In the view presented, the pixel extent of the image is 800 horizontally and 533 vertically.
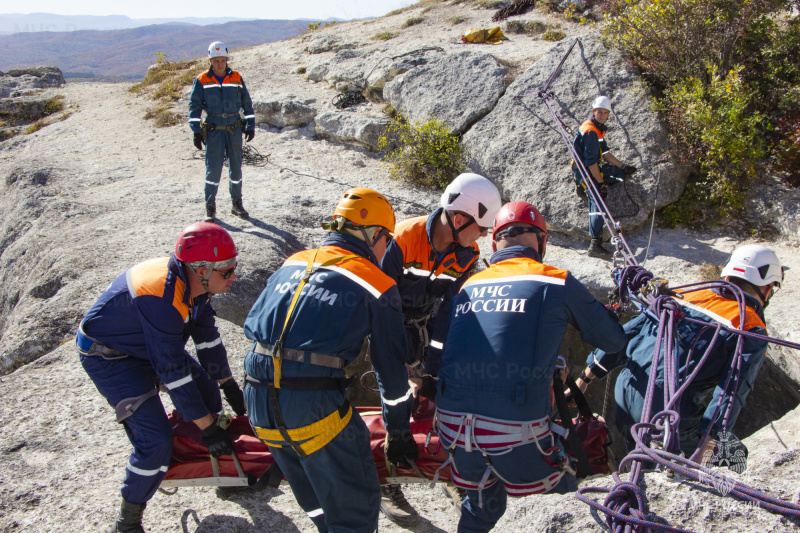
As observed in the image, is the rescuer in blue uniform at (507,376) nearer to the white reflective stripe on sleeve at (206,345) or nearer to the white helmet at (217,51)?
the white reflective stripe on sleeve at (206,345)

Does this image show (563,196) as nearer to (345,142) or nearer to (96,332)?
(345,142)

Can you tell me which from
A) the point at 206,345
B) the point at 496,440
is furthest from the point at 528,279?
the point at 206,345

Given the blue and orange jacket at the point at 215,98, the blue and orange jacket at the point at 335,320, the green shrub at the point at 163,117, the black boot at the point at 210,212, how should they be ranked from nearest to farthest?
the blue and orange jacket at the point at 335,320 < the blue and orange jacket at the point at 215,98 < the black boot at the point at 210,212 < the green shrub at the point at 163,117

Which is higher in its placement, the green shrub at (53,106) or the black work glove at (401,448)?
the green shrub at (53,106)

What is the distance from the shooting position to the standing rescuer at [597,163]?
21.5 ft

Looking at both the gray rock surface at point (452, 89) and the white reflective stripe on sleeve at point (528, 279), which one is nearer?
the white reflective stripe on sleeve at point (528, 279)

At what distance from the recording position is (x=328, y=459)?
2.45 m

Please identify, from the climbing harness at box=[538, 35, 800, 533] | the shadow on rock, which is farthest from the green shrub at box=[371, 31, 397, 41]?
the shadow on rock

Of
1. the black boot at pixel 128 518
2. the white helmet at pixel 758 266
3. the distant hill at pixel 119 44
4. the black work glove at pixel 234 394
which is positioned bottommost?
the black boot at pixel 128 518

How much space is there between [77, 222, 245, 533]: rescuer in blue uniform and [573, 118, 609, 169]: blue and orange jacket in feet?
17.0

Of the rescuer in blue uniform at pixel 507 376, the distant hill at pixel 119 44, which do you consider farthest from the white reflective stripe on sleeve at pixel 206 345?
the distant hill at pixel 119 44

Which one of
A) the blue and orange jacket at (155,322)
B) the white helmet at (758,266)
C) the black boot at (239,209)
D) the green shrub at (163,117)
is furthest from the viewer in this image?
the green shrub at (163,117)

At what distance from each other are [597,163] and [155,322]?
5783mm

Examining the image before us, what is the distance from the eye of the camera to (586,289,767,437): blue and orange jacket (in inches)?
114
